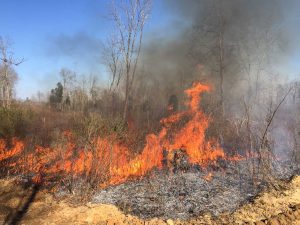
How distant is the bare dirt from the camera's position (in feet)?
23.8

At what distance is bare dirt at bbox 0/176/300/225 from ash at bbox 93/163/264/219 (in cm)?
30

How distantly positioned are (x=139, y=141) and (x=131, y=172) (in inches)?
103

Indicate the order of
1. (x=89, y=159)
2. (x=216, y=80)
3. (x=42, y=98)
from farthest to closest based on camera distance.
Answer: (x=42, y=98), (x=216, y=80), (x=89, y=159)

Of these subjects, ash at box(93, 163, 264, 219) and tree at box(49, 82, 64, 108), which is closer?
ash at box(93, 163, 264, 219)

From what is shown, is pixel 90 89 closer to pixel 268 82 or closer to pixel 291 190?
pixel 268 82

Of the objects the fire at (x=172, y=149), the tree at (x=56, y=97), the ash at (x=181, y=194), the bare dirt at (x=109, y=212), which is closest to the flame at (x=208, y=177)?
the ash at (x=181, y=194)

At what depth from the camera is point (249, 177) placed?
977 cm

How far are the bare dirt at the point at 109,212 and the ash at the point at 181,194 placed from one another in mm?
300

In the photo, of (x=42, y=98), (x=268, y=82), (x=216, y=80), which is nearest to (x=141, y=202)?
(x=216, y=80)

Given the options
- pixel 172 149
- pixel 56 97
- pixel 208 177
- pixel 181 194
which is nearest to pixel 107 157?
pixel 172 149

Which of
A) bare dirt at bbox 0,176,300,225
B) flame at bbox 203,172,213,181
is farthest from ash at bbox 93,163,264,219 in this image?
bare dirt at bbox 0,176,300,225

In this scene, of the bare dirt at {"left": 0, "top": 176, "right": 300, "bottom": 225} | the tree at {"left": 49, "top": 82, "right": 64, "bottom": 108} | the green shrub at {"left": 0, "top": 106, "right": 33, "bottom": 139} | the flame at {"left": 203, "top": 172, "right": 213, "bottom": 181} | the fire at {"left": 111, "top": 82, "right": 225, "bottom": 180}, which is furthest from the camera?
the tree at {"left": 49, "top": 82, "right": 64, "bottom": 108}

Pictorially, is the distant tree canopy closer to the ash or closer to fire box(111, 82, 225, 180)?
fire box(111, 82, 225, 180)

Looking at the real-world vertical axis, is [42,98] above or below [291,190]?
above
